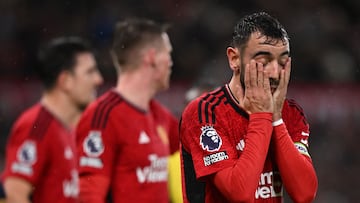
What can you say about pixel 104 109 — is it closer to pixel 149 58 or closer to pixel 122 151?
pixel 122 151

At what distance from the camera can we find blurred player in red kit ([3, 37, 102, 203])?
588cm

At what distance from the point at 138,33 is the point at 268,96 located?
251 centimetres

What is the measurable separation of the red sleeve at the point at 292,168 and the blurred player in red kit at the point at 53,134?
216 centimetres

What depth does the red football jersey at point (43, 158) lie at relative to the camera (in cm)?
589

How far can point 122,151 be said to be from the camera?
19.0ft

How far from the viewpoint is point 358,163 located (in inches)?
509

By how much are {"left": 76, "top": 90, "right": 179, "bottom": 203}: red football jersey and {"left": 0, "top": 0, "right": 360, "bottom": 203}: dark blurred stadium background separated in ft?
19.3

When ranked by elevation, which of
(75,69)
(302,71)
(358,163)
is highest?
(75,69)

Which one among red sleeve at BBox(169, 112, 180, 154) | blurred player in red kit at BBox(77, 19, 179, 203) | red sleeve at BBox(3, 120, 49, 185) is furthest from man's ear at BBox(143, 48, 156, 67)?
red sleeve at BBox(3, 120, 49, 185)

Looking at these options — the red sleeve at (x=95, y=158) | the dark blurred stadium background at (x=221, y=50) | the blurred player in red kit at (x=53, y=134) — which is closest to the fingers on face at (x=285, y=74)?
the red sleeve at (x=95, y=158)

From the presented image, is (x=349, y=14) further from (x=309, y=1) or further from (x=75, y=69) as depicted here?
(x=75, y=69)

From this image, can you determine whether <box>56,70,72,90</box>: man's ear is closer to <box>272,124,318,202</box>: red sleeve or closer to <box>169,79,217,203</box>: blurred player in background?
<box>169,79,217,203</box>: blurred player in background

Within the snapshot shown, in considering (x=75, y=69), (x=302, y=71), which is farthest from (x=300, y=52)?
(x=75, y=69)

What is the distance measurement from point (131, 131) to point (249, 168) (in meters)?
2.07
